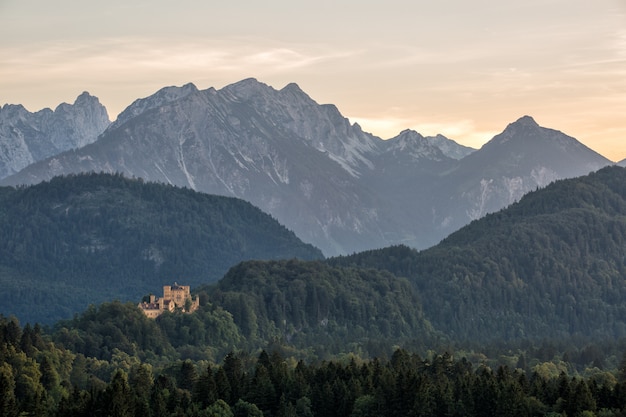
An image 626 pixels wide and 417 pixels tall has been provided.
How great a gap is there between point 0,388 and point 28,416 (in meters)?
4.23

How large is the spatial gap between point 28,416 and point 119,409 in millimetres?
9843

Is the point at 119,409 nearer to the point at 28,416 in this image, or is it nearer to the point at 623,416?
the point at 28,416

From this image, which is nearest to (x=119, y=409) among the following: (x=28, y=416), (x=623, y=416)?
(x=28, y=416)

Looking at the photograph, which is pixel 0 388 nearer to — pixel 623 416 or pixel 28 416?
pixel 28 416

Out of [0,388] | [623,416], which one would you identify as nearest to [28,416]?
[0,388]

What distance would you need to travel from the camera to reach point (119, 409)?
654 feet

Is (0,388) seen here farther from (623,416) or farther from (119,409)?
(623,416)

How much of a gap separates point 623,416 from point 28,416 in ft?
208

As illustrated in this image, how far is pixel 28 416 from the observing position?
200 meters

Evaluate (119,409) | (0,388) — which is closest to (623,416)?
(119,409)

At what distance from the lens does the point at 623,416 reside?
654ft

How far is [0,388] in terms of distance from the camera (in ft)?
655
